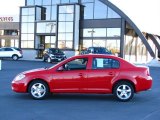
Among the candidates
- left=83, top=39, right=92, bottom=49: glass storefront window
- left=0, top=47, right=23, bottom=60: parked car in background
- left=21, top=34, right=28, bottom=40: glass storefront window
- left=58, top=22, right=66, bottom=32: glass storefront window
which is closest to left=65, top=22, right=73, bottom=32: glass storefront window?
left=58, top=22, right=66, bottom=32: glass storefront window

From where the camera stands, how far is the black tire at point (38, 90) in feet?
37.9

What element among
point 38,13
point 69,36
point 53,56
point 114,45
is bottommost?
point 53,56

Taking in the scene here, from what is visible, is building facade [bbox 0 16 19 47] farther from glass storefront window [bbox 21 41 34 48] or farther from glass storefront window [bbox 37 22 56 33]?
glass storefront window [bbox 37 22 56 33]

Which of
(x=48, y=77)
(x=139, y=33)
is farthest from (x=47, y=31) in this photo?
(x=48, y=77)

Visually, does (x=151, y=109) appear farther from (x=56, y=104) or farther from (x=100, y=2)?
(x=100, y=2)

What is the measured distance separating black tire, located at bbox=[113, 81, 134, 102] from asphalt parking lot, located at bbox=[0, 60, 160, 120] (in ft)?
0.62

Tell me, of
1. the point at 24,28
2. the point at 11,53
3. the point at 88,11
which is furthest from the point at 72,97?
the point at 24,28

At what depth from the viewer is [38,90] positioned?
11555mm

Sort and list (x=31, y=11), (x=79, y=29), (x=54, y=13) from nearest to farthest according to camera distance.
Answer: (x=79, y=29), (x=54, y=13), (x=31, y=11)

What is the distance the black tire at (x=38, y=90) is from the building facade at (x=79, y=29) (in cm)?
3412

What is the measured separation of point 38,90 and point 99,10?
36.4 meters

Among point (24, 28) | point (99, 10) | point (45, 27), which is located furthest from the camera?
point (24, 28)

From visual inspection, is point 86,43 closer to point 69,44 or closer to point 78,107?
point 69,44

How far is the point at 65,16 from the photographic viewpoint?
159 feet
